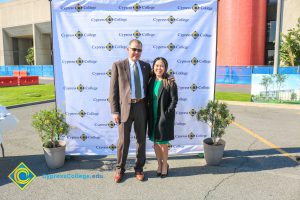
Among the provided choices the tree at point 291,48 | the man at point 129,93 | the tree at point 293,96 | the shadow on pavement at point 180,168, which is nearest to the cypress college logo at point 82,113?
the shadow on pavement at point 180,168

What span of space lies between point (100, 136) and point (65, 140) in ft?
2.25

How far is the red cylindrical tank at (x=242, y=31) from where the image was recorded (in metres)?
25.8

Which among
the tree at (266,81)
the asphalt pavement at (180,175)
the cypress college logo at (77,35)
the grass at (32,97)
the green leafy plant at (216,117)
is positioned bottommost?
the asphalt pavement at (180,175)

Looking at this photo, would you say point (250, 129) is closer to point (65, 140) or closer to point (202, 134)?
point (202, 134)

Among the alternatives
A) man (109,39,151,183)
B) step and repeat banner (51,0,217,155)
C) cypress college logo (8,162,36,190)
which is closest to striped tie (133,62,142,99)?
man (109,39,151,183)

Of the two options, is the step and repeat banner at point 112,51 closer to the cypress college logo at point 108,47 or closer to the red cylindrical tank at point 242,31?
the cypress college logo at point 108,47

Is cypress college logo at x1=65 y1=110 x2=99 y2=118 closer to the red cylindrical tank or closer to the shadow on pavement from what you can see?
the shadow on pavement

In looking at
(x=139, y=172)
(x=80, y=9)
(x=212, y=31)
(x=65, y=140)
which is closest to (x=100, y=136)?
(x=65, y=140)

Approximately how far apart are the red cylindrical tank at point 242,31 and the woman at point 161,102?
24.5m

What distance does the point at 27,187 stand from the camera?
157 inches

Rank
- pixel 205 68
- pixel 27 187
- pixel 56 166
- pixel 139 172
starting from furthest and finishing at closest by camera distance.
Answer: pixel 205 68 < pixel 56 166 < pixel 139 172 < pixel 27 187

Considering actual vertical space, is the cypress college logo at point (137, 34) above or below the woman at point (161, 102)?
above

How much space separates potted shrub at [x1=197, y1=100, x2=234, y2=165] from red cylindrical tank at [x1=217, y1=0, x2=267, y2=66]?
77.3ft

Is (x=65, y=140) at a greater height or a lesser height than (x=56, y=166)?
greater
